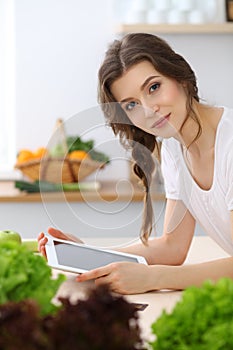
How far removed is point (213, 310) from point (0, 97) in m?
3.45

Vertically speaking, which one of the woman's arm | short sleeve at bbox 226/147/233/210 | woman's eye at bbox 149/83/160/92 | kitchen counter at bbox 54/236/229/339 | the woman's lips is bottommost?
the woman's arm

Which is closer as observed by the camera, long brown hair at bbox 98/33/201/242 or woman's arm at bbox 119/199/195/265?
long brown hair at bbox 98/33/201/242

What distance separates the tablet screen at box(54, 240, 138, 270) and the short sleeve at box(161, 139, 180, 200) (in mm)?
300

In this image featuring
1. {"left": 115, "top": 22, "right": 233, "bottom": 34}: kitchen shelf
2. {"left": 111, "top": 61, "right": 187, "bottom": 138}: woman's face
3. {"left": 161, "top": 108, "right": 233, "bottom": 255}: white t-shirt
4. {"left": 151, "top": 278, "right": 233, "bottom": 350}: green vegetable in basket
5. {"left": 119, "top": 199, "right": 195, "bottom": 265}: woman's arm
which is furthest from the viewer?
{"left": 115, "top": 22, "right": 233, "bottom": 34}: kitchen shelf

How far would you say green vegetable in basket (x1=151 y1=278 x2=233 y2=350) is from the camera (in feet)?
2.58

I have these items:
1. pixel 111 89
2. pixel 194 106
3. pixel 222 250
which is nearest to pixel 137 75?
pixel 111 89

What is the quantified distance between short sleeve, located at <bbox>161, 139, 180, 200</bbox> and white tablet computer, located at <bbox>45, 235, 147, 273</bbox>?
0.88ft

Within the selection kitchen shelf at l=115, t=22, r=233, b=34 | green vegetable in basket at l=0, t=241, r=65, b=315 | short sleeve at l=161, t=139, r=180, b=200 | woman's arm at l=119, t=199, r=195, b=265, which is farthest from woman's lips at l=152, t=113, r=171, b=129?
kitchen shelf at l=115, t=22, r=233, b=34

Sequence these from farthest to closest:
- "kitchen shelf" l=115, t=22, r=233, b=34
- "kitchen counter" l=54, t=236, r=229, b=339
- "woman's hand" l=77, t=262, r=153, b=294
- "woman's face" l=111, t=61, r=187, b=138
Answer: "kitchen shelf" l=115, t=22, r=233, b=34, "woman's face" l=111, t=61, r=187, b=138, "woman's hand" l=77, t=262, r=153, b=294, "kitchen counter" l=54, t=236, r=229, b=339

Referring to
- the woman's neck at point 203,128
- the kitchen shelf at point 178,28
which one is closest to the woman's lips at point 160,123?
the woman's neck at point 203,128

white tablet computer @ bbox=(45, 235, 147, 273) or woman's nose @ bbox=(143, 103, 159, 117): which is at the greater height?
woman's nose @ bbox=(143, 103, 159, 117)

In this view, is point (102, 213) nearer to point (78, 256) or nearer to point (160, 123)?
point (78, 256)

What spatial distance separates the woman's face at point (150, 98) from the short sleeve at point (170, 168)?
22 cm

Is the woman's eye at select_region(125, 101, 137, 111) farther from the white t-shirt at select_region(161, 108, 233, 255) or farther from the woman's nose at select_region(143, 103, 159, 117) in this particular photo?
the white t-shirt at select_region(161, 108, 233, 255)
